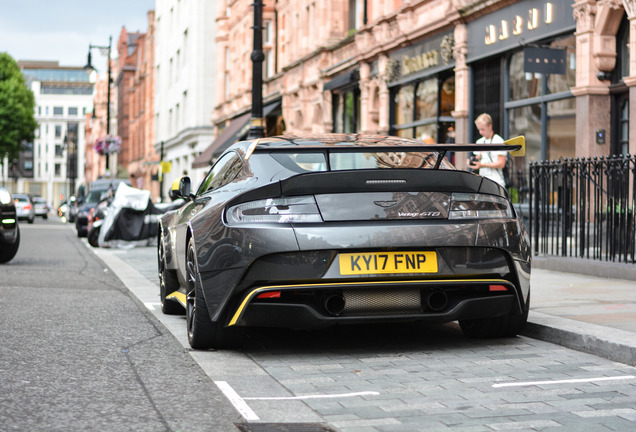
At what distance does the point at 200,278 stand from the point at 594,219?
6.20 meters

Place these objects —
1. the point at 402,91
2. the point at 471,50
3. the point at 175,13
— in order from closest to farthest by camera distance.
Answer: the point at 471,50
the point at 402,91
the point at 175,13

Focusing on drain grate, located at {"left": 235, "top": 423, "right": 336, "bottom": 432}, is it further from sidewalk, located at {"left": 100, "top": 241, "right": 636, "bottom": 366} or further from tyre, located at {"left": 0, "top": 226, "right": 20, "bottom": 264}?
tyre, located at {"left": 0, "top": 226, "right": 20, "bottom": 264}

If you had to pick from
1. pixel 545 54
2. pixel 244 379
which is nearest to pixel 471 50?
pixel 545 54

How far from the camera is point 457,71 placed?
20.5m

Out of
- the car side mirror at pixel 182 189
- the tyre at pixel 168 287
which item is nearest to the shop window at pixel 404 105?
the tyre at pixel 168 287

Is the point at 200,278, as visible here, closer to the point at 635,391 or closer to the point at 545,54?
the point at 635,391

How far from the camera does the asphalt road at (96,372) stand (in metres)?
4.47

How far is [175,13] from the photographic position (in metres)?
58.6

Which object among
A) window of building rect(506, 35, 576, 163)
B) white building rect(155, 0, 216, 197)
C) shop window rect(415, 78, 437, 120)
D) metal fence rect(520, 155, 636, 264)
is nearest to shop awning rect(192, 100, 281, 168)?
white building rect(155, 0, 216, 197)

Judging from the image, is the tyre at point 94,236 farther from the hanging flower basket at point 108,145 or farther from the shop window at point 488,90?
the hanging flower basket at point 108,145

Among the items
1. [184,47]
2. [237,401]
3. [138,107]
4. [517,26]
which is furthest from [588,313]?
[138,107]

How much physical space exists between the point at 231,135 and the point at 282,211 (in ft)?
110

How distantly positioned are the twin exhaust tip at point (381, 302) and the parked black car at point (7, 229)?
9.63m

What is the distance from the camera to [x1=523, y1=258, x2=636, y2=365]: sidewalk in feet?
20.4
